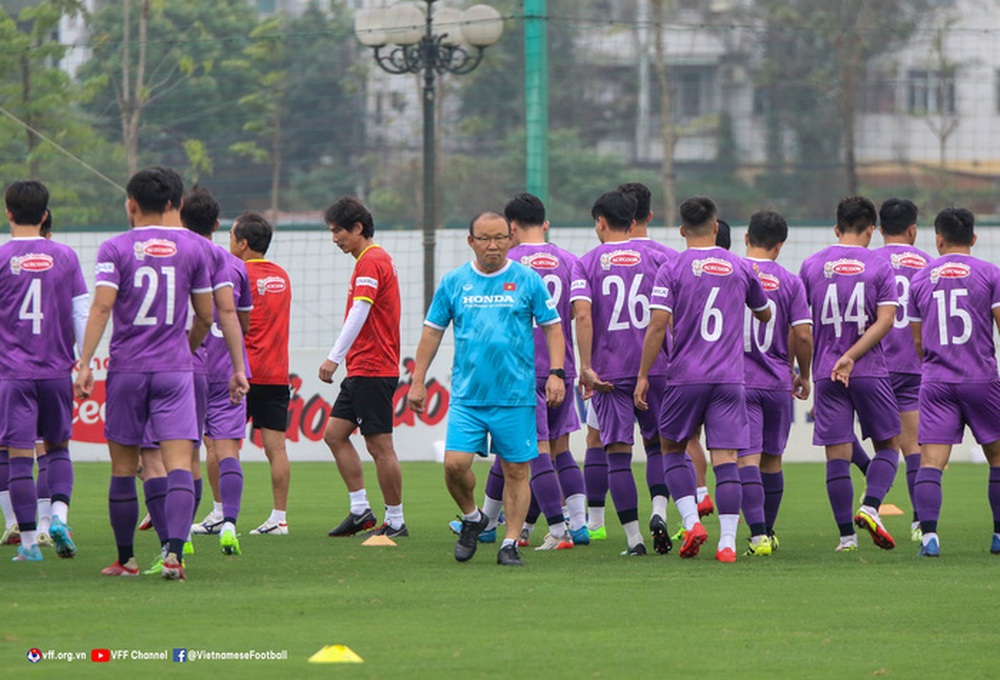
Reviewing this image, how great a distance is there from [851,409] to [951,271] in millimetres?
1090

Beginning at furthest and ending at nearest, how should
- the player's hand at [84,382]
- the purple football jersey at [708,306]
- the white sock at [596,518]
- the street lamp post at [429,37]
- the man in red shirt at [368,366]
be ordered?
the street lamp post at [429,37] < the white sock at [596,518] < the man in red shirt at [368,366] < the purple football jersey at [708,306] < the player's hand at [84,382]

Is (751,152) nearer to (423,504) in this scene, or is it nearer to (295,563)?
(423,504)

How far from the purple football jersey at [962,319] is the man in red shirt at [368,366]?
349cm

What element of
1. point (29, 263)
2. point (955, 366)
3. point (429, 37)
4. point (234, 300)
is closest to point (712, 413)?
point (955, 366)

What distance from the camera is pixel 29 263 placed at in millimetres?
9250

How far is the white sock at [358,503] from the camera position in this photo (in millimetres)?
11578

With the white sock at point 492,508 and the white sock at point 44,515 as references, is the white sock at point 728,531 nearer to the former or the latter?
the white sock at point 492,508

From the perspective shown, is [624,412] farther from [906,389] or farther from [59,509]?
[59,509]

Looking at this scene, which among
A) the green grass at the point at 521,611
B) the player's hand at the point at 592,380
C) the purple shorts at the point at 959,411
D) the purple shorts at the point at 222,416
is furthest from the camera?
the purple shorts at the point at 222,416

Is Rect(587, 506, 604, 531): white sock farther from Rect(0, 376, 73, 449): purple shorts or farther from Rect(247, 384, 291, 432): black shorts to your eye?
Rect(0, 376, 73, 449): purple shorts

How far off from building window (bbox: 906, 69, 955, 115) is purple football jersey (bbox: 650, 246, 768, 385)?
109 feet

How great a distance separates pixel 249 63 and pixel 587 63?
37.8 feet

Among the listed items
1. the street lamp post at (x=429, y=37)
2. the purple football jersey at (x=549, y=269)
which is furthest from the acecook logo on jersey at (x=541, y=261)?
the street lamp post at (x=429, y=37)

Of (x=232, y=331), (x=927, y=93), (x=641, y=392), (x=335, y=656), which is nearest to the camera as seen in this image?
(x=335, y=656)
